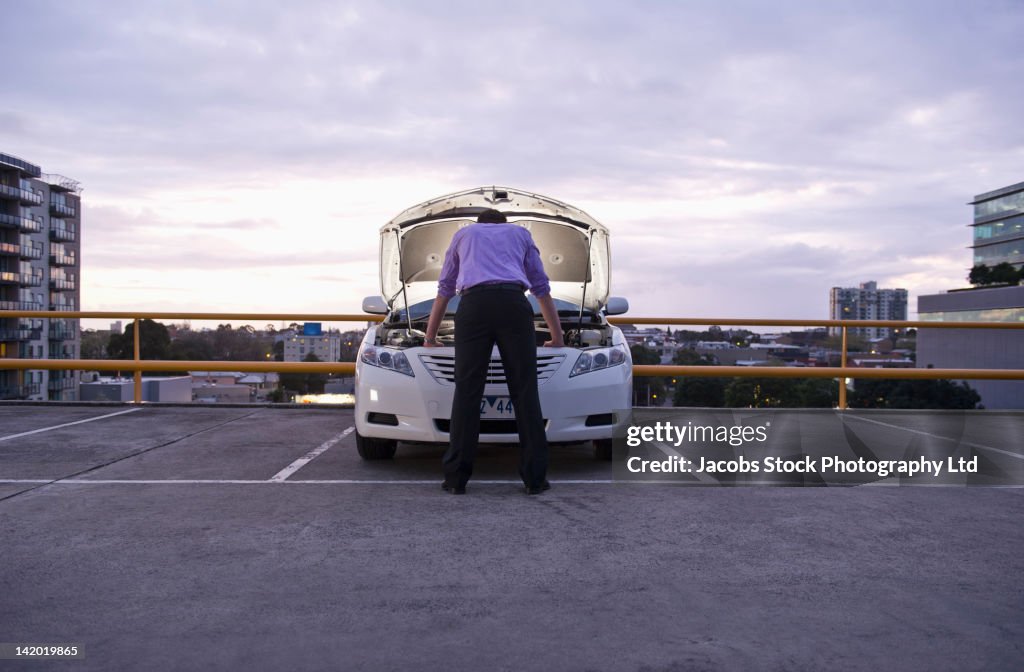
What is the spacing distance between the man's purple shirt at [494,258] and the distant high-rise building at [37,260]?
285 feet

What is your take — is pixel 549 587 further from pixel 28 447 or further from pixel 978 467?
pixel 28 447

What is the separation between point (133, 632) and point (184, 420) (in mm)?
7043

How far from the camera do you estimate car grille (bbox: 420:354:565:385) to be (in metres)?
6.05

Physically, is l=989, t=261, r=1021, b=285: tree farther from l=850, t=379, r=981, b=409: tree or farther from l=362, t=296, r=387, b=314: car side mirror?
l=362, t=296, r=387, b=314: car side mirror

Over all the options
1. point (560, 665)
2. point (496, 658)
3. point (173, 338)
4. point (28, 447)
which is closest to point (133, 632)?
point (496, 658)

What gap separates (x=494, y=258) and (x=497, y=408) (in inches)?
44.3

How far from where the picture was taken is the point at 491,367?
20.0ft

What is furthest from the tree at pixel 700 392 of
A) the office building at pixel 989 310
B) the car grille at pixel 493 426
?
the car grille at pixel 493 426

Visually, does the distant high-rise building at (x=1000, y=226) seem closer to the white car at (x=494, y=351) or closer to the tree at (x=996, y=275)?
the tree at (x=996, y=275)

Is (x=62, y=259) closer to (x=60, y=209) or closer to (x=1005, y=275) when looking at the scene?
(x=60, y=209)

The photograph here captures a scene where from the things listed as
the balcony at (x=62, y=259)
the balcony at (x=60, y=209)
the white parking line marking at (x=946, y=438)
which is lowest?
the white parking line marking at (x=946, y=438)

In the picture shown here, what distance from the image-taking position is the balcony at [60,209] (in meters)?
101

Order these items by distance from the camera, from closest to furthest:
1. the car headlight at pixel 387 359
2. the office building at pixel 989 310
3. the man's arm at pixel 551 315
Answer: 1. the man's arm at pixel 551 315
2. the car headlight at pixel 387 359
3. the office building at pixel 989 310

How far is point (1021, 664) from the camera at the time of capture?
8.98 ft
